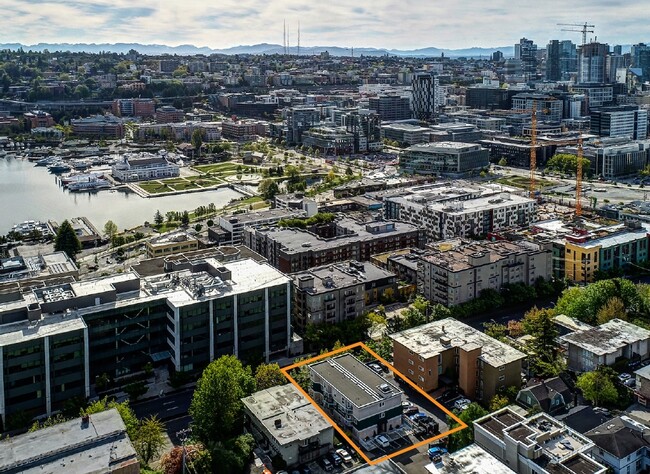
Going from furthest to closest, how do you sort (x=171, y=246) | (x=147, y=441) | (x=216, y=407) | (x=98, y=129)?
(x=98, y=129), (x=171, y=246), (x=216, y=407), (x=147, y=441)

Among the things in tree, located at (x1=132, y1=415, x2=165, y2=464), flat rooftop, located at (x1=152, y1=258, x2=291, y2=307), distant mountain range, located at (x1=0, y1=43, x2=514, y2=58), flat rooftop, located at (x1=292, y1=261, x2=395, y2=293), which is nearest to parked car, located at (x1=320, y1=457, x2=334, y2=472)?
tree, located at (x1=132, y1=415, x2=165, y2=464)

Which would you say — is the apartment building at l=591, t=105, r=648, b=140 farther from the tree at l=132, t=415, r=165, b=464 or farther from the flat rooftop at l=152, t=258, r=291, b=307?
the tree at l=132, t=415, r=165, b=464

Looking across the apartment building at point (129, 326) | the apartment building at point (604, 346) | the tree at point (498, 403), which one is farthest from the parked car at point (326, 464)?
the apartment building at point (604, 346)

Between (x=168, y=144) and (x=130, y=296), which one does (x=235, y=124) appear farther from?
(x=130, y=296)

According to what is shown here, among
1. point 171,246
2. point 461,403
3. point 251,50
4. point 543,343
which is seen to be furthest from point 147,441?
point 251,50

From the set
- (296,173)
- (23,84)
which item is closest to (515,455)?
(296,173)

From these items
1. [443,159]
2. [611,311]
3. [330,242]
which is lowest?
[611,311]

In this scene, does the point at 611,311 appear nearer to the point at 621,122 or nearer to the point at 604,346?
the point at 604,346

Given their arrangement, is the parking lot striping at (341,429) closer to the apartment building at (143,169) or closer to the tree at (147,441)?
the tree at (147,441)
